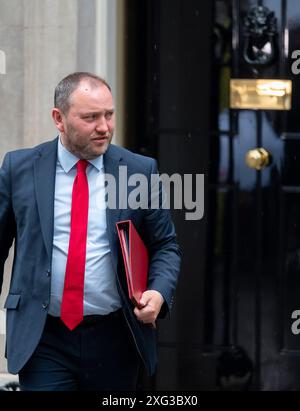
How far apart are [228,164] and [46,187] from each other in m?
2.42

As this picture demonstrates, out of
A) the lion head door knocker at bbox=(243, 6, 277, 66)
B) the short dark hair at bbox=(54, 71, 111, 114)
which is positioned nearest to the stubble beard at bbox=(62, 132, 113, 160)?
the short dark hair at bbox=(54, 71, 111, 114)

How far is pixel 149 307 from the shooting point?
4047 millimetres

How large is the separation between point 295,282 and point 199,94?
47.8 inches

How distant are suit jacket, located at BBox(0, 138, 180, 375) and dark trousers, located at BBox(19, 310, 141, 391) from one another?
0.08 metres

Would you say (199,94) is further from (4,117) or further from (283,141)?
(4,117)

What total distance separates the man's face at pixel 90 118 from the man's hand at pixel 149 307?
0.56 meters

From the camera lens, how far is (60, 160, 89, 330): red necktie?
160 inches

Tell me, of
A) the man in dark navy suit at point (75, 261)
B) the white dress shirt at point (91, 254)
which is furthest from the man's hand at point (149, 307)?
the white dress shirt at point (91, 254)

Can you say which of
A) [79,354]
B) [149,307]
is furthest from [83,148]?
[79,354]

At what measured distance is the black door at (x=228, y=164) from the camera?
637 centimetres

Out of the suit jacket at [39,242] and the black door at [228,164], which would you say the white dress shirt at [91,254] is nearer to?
the suit jacket at [39,242]

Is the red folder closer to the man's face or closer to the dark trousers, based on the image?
the dark trousers

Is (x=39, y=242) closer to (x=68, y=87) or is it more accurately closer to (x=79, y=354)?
(x=79, y=354)
